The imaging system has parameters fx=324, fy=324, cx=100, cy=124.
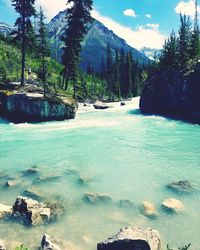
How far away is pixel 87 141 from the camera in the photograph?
26.2m

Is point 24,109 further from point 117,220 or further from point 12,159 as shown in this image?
point 117,220

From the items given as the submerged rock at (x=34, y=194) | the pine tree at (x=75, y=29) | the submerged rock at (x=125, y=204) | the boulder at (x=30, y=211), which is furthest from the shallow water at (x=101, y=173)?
the pine tree at (x=75, y=29)

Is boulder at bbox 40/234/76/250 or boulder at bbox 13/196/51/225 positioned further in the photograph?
boulder at bbox 13/196/51/225

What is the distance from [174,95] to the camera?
47.9 m

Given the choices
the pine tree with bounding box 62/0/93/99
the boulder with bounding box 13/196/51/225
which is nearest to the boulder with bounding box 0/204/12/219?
the boulder with bounding box 13/196/51/225

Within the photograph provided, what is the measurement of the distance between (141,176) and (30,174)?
590 cm

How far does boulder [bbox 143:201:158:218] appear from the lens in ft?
41.0

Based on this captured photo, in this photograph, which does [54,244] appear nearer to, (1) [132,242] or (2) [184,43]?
(1) [132,242]

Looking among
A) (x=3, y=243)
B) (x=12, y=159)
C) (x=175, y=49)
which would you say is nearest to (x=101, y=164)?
(x=12, y=159)

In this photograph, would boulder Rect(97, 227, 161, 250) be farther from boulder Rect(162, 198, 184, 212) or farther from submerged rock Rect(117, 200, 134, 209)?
submerged rock Rect(117, 200, 134, 209)

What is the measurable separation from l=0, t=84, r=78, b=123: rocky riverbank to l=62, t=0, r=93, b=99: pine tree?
691 inches

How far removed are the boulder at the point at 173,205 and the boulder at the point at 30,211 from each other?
4713 millimetres

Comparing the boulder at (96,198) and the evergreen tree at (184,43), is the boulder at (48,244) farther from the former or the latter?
the evergreen tree at (184,43)

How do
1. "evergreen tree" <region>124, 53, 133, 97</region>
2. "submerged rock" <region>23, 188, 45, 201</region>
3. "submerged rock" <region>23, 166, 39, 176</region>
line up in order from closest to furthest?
"submerged rock" <region>23, 188, 45, 201</region> → "submerged rock" <region>23, 166, 39, 176</region> → "evergreen tree" <region>124, 53, 133, 97</region>
